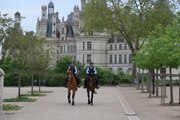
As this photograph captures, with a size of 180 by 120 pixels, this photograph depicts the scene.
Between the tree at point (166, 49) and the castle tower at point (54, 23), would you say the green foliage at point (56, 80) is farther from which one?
the castle tower at point (54, 23)

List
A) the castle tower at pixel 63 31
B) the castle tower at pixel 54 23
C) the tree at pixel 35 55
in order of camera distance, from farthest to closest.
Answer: the castle tower at pixel 54 23 → the castle tower at pixel 63 31 → the tree at pixel 35 55

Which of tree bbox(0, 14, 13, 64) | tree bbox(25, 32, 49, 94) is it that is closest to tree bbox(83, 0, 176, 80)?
tree bbox(25, 32, 49, 94)

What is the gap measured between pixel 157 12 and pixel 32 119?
45.3 metres

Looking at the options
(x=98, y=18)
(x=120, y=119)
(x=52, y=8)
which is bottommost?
(x=120, y=119)

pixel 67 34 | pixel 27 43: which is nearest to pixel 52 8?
pixel 67 34

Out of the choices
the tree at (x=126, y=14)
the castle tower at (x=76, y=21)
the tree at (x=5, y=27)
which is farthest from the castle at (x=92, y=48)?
the tree at (x=5, y=27)

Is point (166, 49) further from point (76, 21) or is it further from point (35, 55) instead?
point (76, 21)

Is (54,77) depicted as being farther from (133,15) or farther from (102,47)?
(102,47)

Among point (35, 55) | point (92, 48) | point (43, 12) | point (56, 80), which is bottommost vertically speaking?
point (56, 80)

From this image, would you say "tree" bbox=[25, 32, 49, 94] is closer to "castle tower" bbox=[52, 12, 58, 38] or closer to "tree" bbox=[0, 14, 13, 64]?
"tree" bbox=[0, 14, 13, 64]

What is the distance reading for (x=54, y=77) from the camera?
60.4 metres

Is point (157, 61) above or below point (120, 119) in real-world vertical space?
above

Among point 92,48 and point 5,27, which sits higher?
point 92,48

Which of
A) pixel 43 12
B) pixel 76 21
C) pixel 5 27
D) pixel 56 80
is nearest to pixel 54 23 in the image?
pixel 43 12
